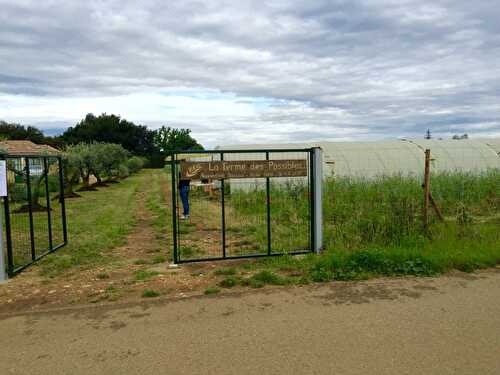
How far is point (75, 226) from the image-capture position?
38.5 ft

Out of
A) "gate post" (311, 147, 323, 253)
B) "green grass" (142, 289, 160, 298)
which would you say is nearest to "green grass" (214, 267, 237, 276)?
"green grass" (142, 289, 160, 298)

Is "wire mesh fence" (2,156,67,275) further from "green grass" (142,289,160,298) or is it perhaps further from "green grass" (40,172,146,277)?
"green grass" (142,289,160,298)

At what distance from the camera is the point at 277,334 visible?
411 centimetres

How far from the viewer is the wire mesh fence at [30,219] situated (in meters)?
7.11

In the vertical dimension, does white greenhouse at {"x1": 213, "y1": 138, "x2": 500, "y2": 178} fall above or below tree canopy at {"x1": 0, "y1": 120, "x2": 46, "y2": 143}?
below

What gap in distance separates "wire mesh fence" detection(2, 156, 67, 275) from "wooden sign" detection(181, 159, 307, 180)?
2716 mm

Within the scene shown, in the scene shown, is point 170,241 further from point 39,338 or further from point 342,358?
point 342,358

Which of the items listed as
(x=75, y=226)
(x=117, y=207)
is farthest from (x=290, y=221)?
(x=117, y=207)

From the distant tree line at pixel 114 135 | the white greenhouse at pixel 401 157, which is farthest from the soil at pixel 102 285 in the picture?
the distant tree line at pixel 114 135

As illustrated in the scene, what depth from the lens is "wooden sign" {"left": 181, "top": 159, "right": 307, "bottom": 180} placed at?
6.79 metres

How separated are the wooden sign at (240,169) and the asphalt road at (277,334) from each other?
2.25m

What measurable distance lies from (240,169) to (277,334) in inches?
138

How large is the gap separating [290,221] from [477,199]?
21.0 ft

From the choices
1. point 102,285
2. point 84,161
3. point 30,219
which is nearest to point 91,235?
point 30,219
